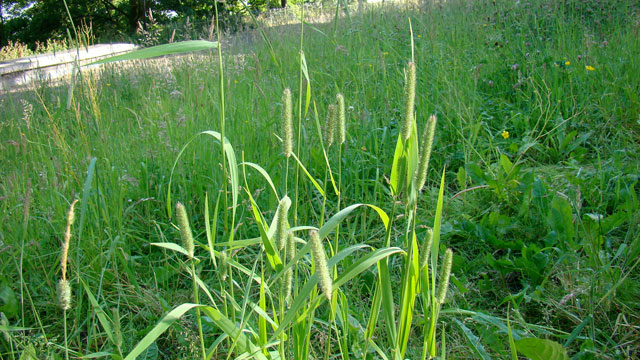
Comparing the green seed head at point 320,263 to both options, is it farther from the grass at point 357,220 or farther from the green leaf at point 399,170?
the green leaf at point 399,170

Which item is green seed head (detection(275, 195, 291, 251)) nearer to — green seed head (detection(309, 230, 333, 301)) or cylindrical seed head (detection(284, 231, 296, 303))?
cylindrical seed head (detection(284, 231, 296, 303))

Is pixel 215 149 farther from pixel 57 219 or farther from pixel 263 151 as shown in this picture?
pixel 57 219

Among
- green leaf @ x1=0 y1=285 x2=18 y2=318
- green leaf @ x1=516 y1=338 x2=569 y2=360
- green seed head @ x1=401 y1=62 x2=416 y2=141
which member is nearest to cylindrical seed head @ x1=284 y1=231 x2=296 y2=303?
green seed head @ x1=401 y1=62 x2=416 y2=141

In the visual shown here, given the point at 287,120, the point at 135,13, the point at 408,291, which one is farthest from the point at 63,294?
the point at 135,13

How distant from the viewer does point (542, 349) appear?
1.00m

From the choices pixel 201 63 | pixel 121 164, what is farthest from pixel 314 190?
pixel 201 63

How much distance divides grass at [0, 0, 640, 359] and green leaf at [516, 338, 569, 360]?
0.08 m

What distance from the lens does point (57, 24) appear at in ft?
62.2

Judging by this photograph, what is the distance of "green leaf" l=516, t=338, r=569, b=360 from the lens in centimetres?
97

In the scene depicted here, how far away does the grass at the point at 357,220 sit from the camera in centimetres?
97

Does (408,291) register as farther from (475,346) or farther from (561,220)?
(561,220)

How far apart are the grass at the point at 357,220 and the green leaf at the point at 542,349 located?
0.27 feet

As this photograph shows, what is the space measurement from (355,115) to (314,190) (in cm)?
71

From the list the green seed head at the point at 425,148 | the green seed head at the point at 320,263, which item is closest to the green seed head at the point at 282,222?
the green seed head at the point at 320,263
